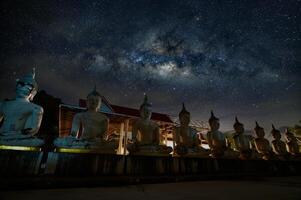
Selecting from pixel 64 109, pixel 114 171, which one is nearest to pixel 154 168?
pixel 114 171

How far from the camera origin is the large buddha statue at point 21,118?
3.44m

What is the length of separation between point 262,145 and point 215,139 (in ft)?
7.83

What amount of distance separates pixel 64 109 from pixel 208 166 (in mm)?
10546

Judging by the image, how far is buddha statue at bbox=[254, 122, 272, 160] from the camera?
6.99 m

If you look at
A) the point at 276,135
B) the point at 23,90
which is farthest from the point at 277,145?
the point at 23,90

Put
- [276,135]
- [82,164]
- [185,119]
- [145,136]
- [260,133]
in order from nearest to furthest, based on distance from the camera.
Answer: [82,164] < [145,136] < [185,119] < [260,133] < [276,135]

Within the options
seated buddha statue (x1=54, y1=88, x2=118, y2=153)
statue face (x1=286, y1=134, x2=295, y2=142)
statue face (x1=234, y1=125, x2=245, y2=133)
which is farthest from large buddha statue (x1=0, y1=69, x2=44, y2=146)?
statue face (x1=286, y1=134, x2=295, y2=142)

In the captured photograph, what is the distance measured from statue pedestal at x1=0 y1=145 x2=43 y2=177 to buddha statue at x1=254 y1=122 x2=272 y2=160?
723 cm

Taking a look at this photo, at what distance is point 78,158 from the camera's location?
337 cm

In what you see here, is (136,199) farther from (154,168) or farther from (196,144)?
(196,144)

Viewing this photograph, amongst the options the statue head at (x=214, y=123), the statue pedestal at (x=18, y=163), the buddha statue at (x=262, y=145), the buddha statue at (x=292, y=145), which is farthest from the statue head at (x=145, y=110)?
→ the buddha statue at (x=292, y=145)

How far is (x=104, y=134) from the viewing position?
490 centimetres

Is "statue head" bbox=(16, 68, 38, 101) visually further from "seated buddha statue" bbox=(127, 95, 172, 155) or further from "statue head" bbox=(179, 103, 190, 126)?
"statue head" bbox=(179, 103, 190, 126)

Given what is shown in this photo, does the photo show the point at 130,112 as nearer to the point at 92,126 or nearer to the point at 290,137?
the point at 92,126
